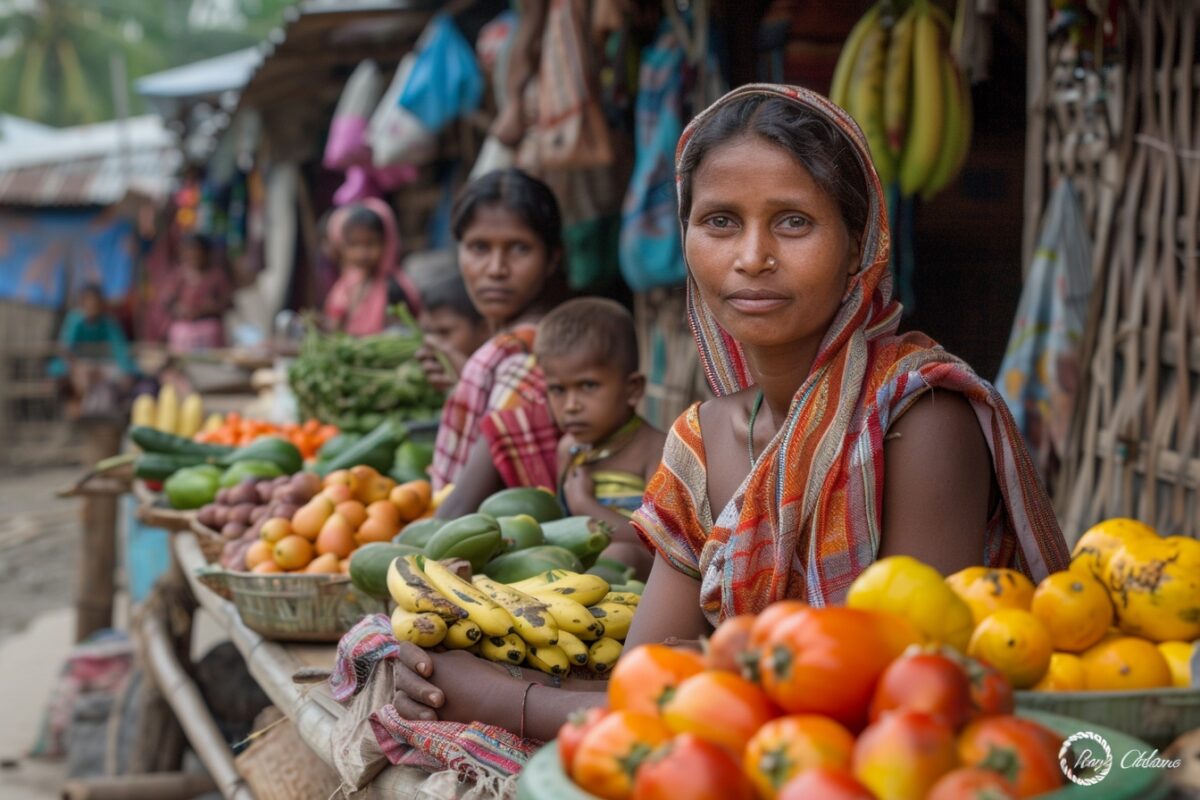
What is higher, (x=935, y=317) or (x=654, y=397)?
(x=935, y=317)

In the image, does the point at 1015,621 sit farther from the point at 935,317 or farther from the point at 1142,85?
the point at 935,317

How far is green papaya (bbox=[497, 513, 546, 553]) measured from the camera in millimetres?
2721

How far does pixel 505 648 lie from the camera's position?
2.12 metres

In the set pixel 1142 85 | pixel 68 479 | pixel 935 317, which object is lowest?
pixel 68 479

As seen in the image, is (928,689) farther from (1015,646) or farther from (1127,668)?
(1127,668)

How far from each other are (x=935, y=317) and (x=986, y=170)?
2.12 ft

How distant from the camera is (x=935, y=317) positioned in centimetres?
A: 532

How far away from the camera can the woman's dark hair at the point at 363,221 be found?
7059 mm

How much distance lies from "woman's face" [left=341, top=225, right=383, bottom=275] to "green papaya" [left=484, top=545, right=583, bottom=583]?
473 cm

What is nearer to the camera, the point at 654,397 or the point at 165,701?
the point at 165,701

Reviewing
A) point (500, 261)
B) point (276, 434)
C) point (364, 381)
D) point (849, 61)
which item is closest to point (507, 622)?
point (500, 261)

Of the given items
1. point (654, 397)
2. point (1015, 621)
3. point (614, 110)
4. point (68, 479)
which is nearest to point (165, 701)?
point (654, 397)

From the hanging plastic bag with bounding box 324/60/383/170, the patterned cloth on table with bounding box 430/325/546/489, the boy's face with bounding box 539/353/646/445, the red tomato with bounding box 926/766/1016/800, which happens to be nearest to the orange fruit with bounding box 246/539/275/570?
the patterned cloth on table with bounding box 430/325/546/489

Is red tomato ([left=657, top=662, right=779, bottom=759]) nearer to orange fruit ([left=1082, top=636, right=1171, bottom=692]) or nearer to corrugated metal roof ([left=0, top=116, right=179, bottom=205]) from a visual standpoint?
orange fruit ([left=1082, top=636, right=1171, bottom=692])
